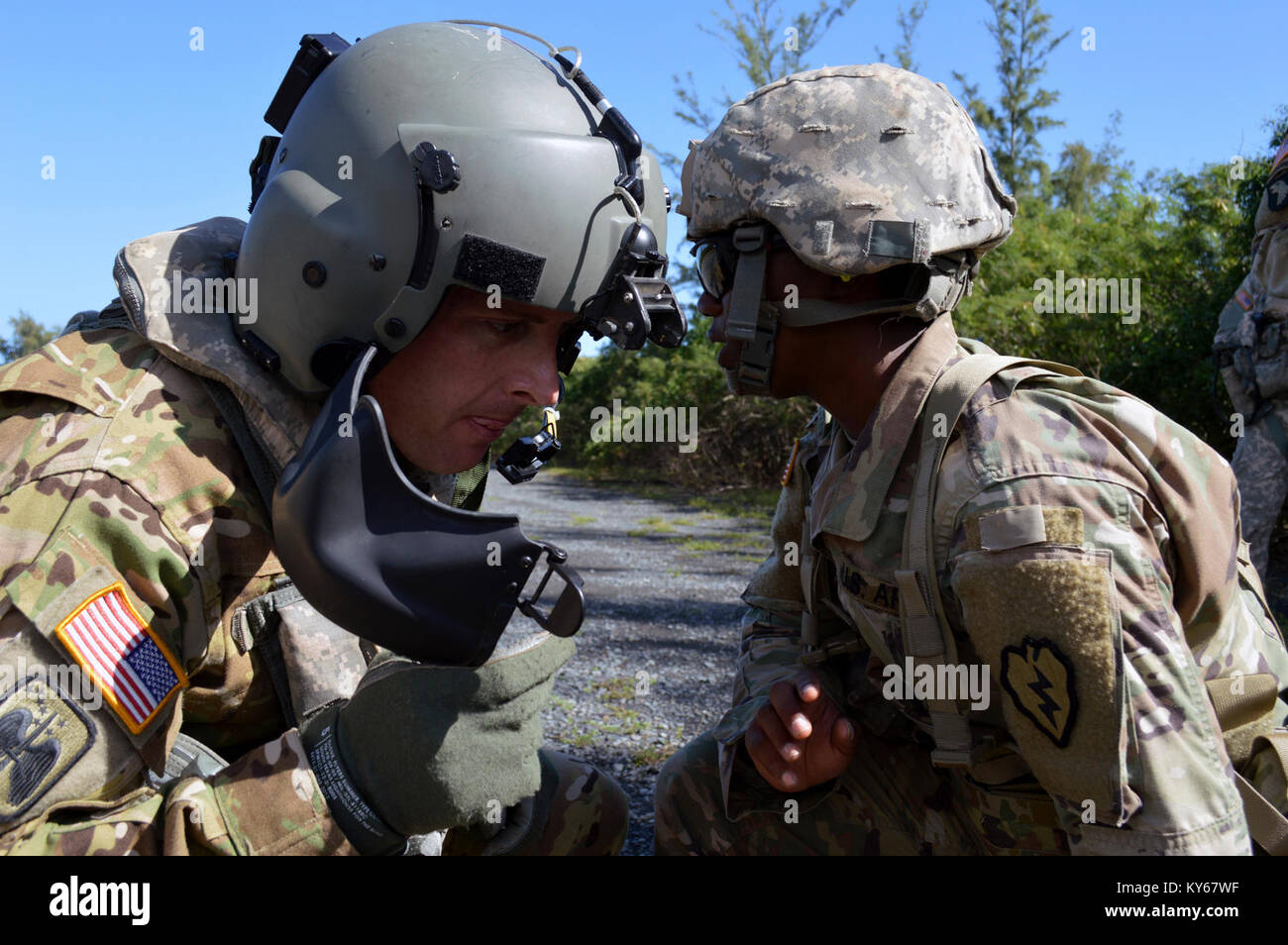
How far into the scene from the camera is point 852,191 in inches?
92.1

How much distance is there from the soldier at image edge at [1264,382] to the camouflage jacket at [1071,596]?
457cm

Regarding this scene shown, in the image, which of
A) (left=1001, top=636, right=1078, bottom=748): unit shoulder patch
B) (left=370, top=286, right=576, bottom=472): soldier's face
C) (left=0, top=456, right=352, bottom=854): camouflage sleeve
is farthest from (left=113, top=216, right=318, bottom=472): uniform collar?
(left=1001, top=636, right=1078, bottom=748): unit shoulder patch

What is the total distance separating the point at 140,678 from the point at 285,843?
37cm

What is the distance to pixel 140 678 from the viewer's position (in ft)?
5.67

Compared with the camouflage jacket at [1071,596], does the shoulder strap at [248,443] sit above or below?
above

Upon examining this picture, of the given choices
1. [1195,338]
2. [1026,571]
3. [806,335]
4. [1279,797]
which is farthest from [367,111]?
[1195,338]

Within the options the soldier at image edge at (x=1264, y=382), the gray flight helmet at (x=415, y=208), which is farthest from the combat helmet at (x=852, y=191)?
the soldier at image edge at (x=1264, y=382)

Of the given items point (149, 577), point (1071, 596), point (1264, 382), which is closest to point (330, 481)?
point (149, 577)

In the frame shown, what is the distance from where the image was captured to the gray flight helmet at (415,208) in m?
2.04

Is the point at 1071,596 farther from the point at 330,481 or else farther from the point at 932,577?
the point at 330,481

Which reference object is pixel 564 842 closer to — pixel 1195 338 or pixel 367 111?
pixel 367 111

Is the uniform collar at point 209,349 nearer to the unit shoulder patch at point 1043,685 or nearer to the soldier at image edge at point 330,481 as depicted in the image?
the soldier at image edge at point 330,481

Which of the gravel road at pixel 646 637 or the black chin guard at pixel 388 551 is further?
the gravel road at pixel 646 637

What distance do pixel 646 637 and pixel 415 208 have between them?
14.6ft
